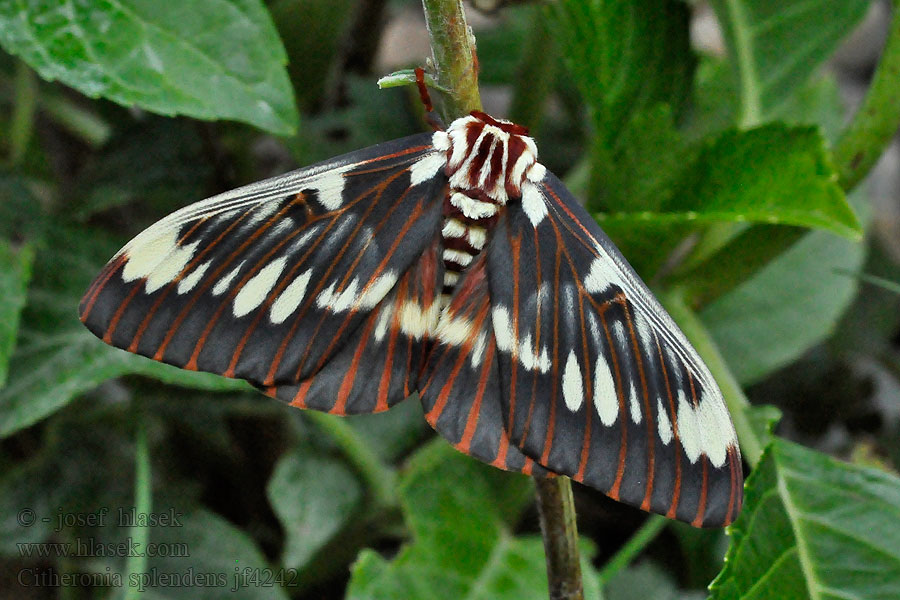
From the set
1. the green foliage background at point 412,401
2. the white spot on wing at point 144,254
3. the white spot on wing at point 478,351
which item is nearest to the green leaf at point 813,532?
the green foliage background at point 412,401

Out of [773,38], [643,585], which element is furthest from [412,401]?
[773,38]

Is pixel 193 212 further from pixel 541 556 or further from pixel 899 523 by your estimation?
pixel 899 523

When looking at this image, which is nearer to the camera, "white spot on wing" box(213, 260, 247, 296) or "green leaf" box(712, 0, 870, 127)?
"white spot on wing" box(213, 260, 247, 296)

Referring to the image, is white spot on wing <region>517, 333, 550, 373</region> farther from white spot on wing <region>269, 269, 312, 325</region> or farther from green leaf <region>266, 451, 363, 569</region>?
green leaf <region>266, 451, 363, 569</region>

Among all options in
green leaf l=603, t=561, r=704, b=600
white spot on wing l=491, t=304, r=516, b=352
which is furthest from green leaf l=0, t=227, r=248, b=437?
green leaf l=603, t=561, r=704, b=600

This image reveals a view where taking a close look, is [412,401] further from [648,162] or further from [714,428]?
[714,428]

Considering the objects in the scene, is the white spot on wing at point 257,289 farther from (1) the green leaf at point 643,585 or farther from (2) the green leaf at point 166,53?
(1) the green leaf at point 643,585
